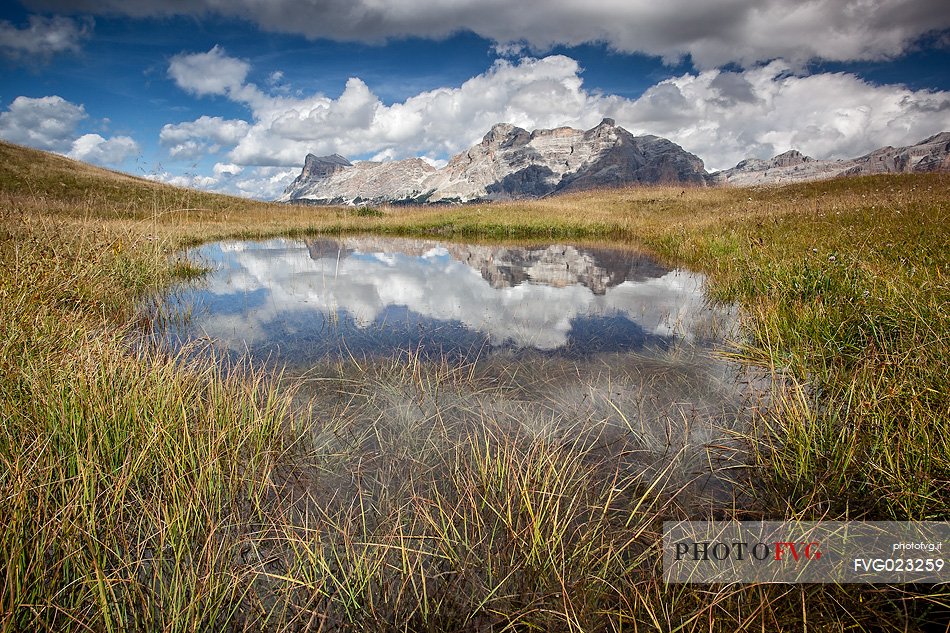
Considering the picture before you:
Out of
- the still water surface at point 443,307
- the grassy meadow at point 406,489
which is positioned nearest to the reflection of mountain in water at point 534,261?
the still water surface at point 443,307

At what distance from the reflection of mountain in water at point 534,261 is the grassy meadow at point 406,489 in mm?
5103

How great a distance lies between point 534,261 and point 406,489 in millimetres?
10828

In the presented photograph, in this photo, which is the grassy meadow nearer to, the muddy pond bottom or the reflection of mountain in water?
the muddy pond bottom

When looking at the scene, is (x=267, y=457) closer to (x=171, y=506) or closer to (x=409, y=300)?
(x=171, y=506)

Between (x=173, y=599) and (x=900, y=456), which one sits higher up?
(x=900, y=456)

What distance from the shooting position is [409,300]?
7867 mm

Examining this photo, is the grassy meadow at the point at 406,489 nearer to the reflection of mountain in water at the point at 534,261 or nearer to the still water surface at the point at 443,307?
the still water surface at the point at 443,307

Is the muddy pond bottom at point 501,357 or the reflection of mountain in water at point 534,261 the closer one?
the muddy pond bottom at point 501,357

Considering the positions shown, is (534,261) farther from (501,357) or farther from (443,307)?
(501,357)

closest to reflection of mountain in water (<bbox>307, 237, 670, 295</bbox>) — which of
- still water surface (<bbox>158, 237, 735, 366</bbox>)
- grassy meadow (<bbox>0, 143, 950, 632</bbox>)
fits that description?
still water surface (<bbox>158, 237, 735, 366</bbox>)

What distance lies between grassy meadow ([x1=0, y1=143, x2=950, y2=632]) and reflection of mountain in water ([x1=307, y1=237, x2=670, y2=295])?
16.7ft

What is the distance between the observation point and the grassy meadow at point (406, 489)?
1701 mm

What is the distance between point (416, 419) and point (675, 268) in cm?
1013

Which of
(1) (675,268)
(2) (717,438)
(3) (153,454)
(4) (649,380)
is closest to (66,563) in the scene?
(3) (153,454)
